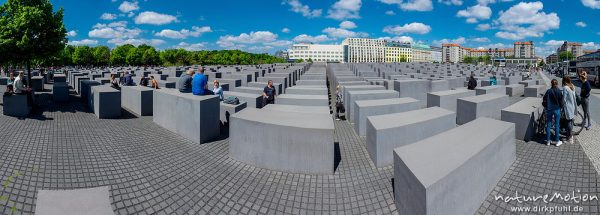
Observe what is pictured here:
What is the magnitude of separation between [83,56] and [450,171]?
94.8m

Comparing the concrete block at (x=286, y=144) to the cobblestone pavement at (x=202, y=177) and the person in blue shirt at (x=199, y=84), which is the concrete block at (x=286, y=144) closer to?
the cobblestone pavement at (x=202, y=177)

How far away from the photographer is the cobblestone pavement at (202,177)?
4949 mm

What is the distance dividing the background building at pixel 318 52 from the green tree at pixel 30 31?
593 feet

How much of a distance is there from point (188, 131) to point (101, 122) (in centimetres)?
354

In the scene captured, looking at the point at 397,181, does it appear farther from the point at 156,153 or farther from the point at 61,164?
the point at 61,164

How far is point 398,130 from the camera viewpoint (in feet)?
23.0

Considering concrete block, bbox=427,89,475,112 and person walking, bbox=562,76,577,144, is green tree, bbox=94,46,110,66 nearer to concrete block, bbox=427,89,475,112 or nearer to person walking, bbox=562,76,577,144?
concrete block, bbox=427,89,475,112

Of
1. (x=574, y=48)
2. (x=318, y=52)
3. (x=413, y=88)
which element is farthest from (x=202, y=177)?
(x=574, y=48)

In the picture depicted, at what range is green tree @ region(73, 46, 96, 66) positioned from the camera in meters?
78.7

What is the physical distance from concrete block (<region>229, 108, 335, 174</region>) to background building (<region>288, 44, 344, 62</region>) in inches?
7354

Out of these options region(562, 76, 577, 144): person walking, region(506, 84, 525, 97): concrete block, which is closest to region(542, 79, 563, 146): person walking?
region(562, 76, 577, 144): person walking

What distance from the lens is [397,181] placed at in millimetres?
4914

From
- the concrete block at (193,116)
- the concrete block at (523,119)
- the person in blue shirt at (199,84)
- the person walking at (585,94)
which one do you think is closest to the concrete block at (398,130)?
the concrete block at (523,119)

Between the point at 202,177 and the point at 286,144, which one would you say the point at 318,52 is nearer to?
the point at 286,144
